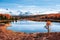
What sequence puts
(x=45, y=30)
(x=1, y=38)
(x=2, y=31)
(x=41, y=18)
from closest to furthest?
(x=1, y=38)
(x=2, y=31)
(x=45, y=30)
(x=41, y=18)

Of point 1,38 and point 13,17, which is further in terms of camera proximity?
point 13,17

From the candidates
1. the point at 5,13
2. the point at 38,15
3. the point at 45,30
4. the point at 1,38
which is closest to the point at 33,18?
the point at 38,15

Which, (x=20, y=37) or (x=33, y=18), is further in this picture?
(x=33, y=18)

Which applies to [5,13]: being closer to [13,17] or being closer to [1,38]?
[13,17]

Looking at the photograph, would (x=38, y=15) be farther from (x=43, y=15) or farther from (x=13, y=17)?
(x=13, y=17)

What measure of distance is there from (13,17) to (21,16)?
1.04 ft

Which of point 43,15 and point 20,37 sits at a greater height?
point 43,15

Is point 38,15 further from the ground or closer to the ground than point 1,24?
further from the ground

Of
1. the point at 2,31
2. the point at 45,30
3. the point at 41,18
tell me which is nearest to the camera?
the point at 2,31

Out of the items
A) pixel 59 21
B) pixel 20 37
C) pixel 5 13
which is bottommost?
pixel 20 37

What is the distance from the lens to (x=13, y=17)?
479 centimetres

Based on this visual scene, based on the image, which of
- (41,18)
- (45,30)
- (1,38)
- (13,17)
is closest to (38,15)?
(41,18)

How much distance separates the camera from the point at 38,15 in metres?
4.96

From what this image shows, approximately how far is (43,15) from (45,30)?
592 millimetres
